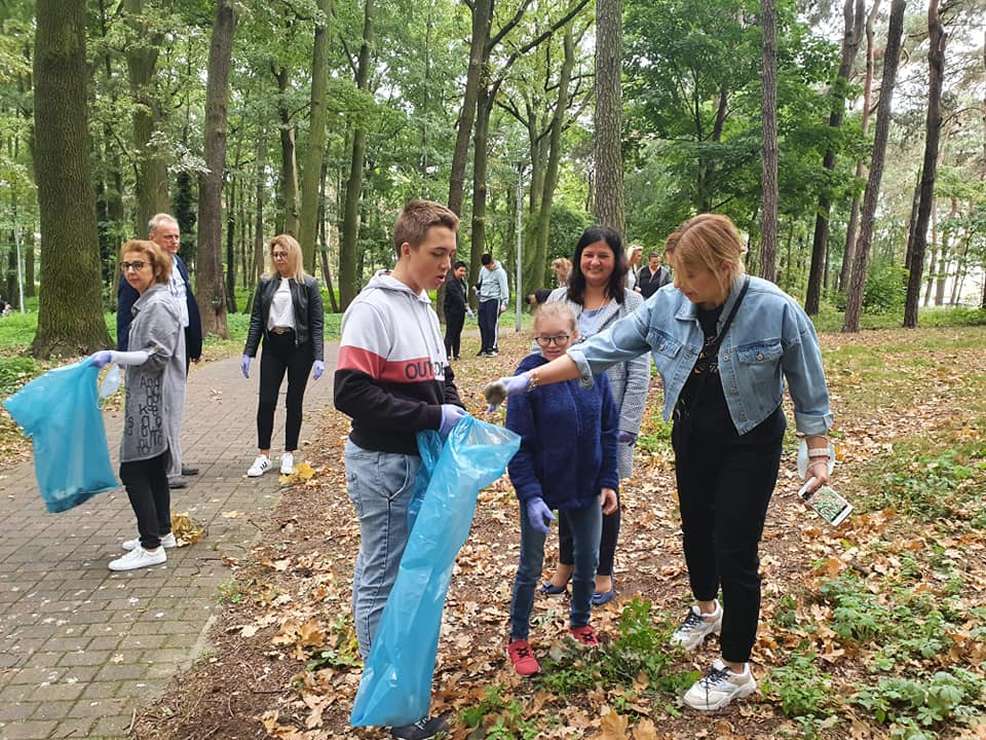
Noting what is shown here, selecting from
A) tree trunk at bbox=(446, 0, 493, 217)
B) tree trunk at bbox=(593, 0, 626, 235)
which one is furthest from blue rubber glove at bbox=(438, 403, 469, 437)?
tree trunk at bbox=(446, 0, 493, 217)

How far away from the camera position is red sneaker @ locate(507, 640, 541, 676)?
309cm

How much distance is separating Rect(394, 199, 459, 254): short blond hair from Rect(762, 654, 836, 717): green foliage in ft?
7.81

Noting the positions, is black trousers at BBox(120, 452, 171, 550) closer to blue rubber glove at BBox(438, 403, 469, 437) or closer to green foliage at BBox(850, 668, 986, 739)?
blue rubber glove at BBox(438, 403, 469, 437)

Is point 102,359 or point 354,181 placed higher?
point 354,181

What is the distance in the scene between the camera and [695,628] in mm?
3322

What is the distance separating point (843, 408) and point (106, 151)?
2528 cm

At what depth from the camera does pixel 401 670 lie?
2.33 meters

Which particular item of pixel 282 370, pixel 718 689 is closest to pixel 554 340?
pixel 718 689

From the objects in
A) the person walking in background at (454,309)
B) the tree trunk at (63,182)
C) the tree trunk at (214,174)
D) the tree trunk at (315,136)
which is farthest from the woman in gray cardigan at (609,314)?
the tree trunk at (315,136)

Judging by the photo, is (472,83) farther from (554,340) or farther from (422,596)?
(422,596)

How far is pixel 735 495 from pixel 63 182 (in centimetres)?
1038

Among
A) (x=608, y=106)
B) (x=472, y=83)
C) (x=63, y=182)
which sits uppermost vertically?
(x=472, y=83)

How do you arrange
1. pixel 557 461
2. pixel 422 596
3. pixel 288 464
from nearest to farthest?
pixel 422 596, pixel 557 461, pixel 288 464

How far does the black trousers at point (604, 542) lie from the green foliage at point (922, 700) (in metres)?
1.31
